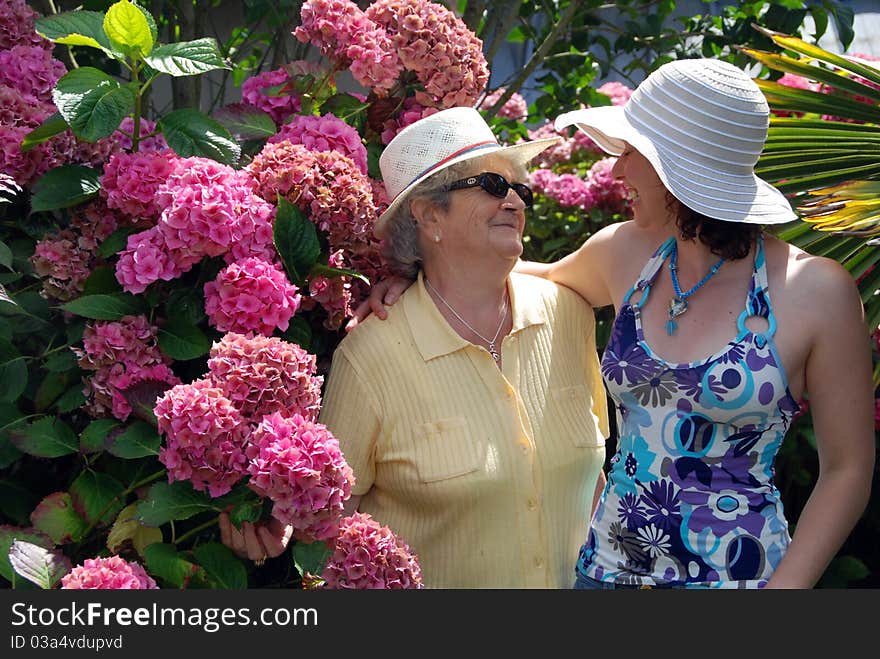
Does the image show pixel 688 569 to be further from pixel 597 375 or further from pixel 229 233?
pixel 229 233

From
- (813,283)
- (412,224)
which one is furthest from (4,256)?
(813,283)

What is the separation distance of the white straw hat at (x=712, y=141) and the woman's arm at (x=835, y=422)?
196 mm

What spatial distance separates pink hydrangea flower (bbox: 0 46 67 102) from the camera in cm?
261

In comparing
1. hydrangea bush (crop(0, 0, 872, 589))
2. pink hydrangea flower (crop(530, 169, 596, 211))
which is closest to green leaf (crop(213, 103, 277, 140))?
hydrangea bush (crop(0, 0, 872, 589))

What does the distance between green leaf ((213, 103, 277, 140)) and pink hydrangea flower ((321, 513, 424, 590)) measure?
1010 millimetres

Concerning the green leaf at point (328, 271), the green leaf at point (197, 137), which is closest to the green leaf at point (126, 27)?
the green leaf at point (197, 137)

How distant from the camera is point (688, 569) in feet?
7.44

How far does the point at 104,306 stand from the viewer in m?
2.29

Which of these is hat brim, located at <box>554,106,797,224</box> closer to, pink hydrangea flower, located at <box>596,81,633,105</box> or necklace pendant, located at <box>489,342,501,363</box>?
necklace pendant, located at <box>489,342,501,363</box>

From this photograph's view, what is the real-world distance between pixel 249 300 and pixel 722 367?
96 centimetres

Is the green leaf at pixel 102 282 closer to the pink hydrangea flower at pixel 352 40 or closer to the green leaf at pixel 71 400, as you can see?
the green leaf at pixel 71 400

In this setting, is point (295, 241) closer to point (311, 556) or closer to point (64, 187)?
point (64, 187)

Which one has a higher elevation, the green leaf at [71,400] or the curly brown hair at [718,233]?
the curly brown hair at [718,233]

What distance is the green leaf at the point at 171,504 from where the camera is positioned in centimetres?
210
